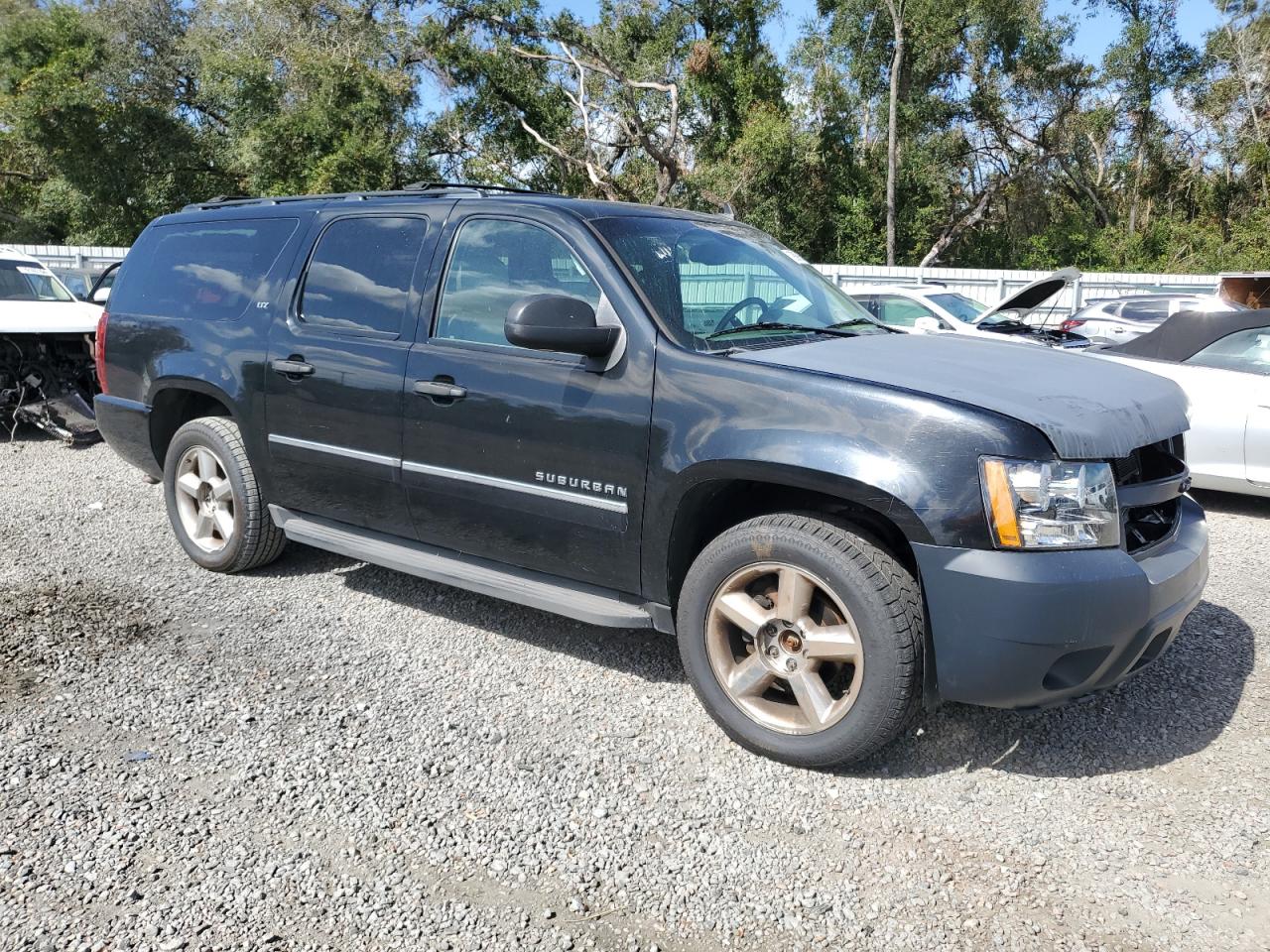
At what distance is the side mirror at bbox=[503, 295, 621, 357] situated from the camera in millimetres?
3422

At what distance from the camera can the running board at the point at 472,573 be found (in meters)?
3.67

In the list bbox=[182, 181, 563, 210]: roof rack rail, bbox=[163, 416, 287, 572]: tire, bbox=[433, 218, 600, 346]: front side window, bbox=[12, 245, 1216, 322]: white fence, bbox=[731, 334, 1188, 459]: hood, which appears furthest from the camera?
bbox=[12, 245, 1216, 322]: white fence

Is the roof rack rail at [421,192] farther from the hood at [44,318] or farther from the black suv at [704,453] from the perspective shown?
the hood at [44,318]

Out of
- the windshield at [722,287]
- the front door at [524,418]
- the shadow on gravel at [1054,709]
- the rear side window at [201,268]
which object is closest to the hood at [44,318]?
the rear side window at [201,268]

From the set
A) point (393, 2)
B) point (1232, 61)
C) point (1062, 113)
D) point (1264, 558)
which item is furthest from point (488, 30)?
point (1264, 558)

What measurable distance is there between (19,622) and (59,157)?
32352 mm

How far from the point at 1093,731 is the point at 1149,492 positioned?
94cm

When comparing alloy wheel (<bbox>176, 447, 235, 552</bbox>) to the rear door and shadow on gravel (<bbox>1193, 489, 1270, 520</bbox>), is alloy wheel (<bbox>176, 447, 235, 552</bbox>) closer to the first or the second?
the rear door

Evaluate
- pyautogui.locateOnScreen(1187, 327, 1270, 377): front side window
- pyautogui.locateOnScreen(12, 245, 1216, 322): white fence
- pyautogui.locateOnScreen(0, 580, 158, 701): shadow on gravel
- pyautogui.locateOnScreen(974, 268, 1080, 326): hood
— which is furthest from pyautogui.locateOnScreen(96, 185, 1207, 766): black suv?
pyautogui.locateOnScreen(12, 245, 1216, 322): white fence

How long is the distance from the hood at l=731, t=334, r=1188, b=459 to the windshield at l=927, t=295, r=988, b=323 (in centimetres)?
888

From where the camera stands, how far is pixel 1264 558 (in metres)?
5.75

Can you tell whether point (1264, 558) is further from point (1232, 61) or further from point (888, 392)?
point (1232, 61)

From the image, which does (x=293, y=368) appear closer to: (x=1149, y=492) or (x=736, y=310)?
(x=736, y=310)

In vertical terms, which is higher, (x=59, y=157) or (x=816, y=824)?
(x=59, y=157)
